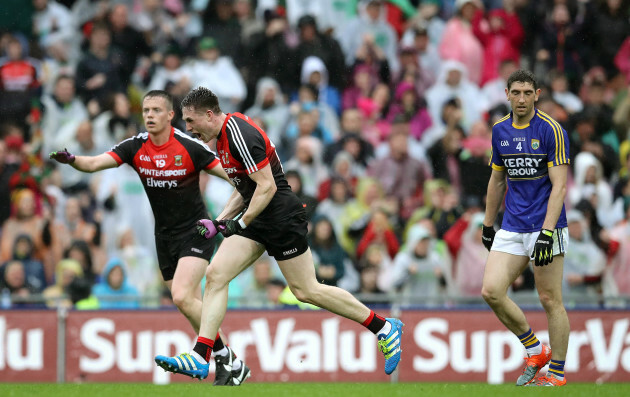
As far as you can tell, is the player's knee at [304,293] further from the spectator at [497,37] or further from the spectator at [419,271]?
the spectator at [497,37]

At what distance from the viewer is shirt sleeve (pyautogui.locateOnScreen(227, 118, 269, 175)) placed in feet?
29.9

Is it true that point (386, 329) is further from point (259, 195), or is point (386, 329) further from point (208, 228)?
point (208, 228)

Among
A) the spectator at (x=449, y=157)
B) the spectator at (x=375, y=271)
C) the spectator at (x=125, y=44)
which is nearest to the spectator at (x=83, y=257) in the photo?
the spectator at (x=375, y=271)

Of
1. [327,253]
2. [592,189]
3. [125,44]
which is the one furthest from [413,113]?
[125,44]

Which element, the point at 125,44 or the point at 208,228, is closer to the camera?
the point at 208,228

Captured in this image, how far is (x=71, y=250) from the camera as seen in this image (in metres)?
14.4

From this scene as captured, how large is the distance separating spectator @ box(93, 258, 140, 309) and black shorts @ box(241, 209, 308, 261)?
15.4ft

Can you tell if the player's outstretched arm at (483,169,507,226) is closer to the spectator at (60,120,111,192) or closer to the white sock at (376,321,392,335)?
the white sock at (376,321,392,335)

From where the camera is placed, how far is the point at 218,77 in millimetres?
16875

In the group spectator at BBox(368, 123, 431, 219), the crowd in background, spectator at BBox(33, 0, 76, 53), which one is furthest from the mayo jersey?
spectator at BBox(33, 0, 76, 53)

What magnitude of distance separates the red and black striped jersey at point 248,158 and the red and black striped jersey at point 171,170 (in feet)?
3.09

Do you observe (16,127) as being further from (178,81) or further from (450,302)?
(450,302)

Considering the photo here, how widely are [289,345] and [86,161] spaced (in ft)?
15.0

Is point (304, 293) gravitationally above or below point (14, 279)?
above
